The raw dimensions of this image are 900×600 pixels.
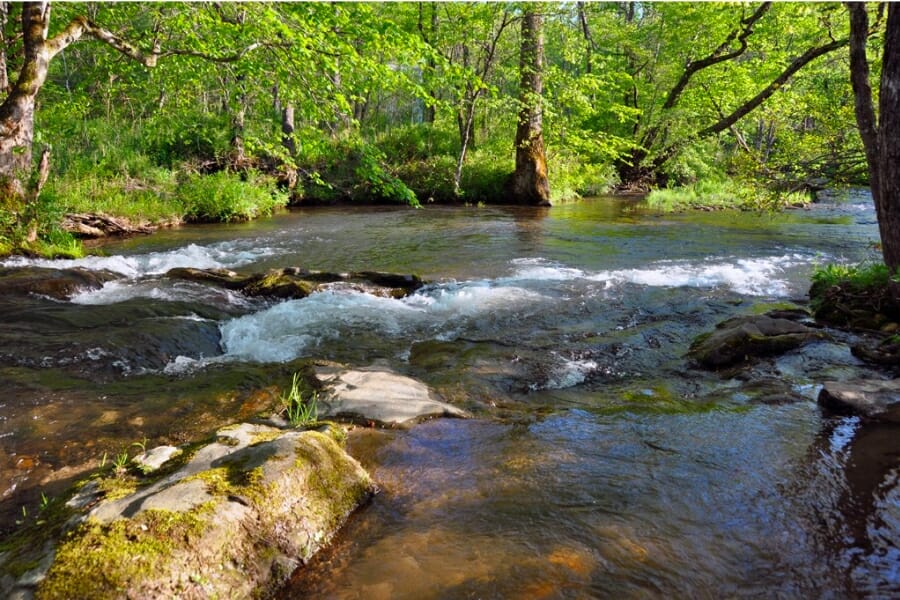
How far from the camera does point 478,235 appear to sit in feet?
42.4

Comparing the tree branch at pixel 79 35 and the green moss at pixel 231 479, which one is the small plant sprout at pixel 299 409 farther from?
the tree branch at pixel 79 35

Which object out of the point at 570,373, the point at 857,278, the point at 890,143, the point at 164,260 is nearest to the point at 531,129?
the point at 164,260

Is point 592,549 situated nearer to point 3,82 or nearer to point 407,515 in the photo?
point 407,515

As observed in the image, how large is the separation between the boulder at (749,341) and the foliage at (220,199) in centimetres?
1447

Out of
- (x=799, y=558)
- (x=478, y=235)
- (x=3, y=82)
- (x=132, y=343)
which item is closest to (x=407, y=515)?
(x=799, y=558)

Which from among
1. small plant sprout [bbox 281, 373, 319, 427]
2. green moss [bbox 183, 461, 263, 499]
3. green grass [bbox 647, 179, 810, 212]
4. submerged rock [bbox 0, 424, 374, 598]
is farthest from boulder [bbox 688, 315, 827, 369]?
green grass [bbox 647, 179, 810, 212]

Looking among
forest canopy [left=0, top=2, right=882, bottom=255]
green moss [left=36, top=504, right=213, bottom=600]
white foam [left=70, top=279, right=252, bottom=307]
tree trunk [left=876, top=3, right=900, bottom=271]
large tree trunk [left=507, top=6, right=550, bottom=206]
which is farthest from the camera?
large tree trunk [left=507, top=6, right=550, bottom=206]

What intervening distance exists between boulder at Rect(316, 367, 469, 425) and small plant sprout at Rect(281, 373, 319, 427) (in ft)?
0.29

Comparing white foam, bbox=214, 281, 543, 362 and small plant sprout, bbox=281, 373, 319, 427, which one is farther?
white foam, bbox=214, 281, 543, 362

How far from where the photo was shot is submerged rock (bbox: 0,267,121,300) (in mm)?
6962

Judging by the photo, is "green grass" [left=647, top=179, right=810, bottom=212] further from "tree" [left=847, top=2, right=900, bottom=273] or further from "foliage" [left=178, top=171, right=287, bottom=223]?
"foliage" [left=178, top=171, right=287, bottom=223]

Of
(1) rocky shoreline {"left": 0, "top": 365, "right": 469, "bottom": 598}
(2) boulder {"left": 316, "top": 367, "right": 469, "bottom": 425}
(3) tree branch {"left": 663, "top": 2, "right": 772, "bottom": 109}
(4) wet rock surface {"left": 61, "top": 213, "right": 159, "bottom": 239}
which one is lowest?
(2) boulder {"left": 316, "top": 367, "right": 469, "bottom": 425}

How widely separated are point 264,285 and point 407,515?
19.6 ft

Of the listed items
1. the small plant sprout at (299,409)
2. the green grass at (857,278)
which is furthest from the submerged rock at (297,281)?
the green grass at (857,278)
